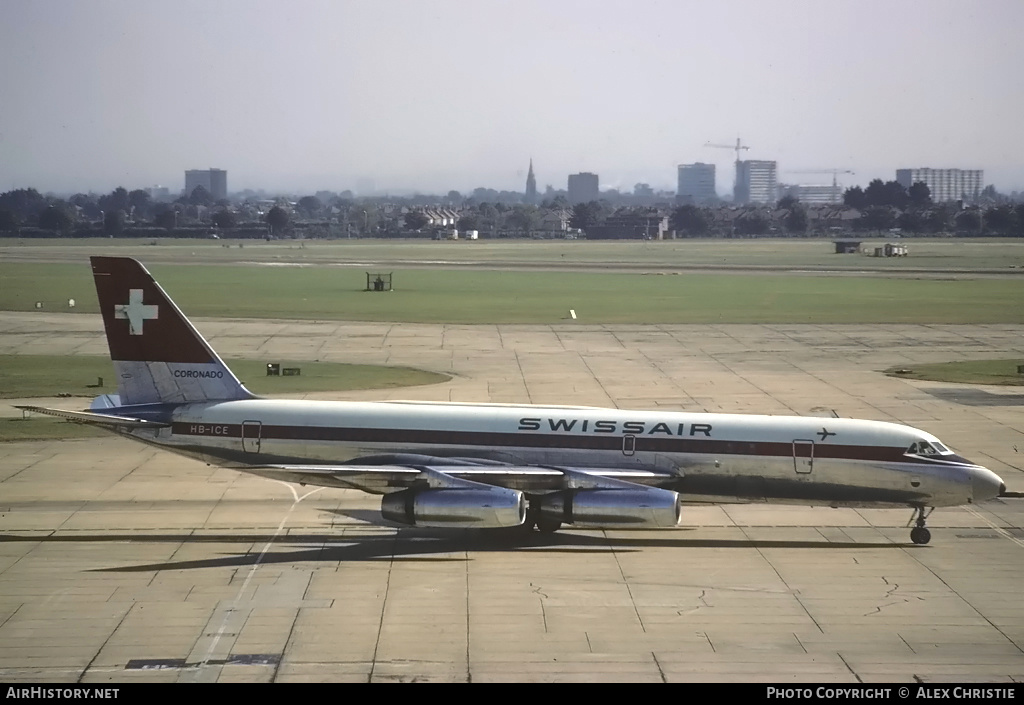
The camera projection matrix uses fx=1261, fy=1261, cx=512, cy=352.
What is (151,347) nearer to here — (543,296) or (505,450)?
(505,450)

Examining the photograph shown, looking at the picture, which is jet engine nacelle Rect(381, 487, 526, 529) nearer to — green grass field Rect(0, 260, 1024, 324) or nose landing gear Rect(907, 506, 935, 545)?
nose landing gear Rect(907, 506, 935, 545)

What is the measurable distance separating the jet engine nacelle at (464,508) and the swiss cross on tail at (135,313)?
10.6m

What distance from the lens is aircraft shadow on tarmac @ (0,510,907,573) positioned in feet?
111

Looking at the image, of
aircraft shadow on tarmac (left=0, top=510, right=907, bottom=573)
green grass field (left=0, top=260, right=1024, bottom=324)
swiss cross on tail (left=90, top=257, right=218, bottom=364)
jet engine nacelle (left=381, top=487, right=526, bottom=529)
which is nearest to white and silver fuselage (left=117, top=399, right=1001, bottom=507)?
jet engine nacelle (left=381, top=487, right=526, bottom=529)

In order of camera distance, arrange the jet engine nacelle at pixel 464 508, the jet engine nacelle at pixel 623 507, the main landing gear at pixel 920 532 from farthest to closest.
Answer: the main landing gear at pixel 920 532, the jet engine nacelle at pixel 623 507, the jet engine nacelle at pixel 464 508

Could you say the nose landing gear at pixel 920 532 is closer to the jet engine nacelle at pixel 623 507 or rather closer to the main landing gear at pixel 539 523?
the jet engine nacelle at pixel 623 507

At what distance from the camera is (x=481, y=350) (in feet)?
270

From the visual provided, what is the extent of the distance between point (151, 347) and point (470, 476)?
36.3 ft

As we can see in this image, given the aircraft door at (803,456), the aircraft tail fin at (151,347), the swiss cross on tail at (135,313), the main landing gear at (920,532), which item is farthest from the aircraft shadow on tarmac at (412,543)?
the swiss cross on tail at (135,313)

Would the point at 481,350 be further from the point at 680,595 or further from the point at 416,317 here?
the point at 680,595

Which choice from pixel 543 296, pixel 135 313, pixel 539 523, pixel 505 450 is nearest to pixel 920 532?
pixel 539 523

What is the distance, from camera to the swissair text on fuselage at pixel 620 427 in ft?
118

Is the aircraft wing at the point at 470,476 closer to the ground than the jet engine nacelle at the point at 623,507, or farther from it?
farther from it

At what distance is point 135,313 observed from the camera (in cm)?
3850
